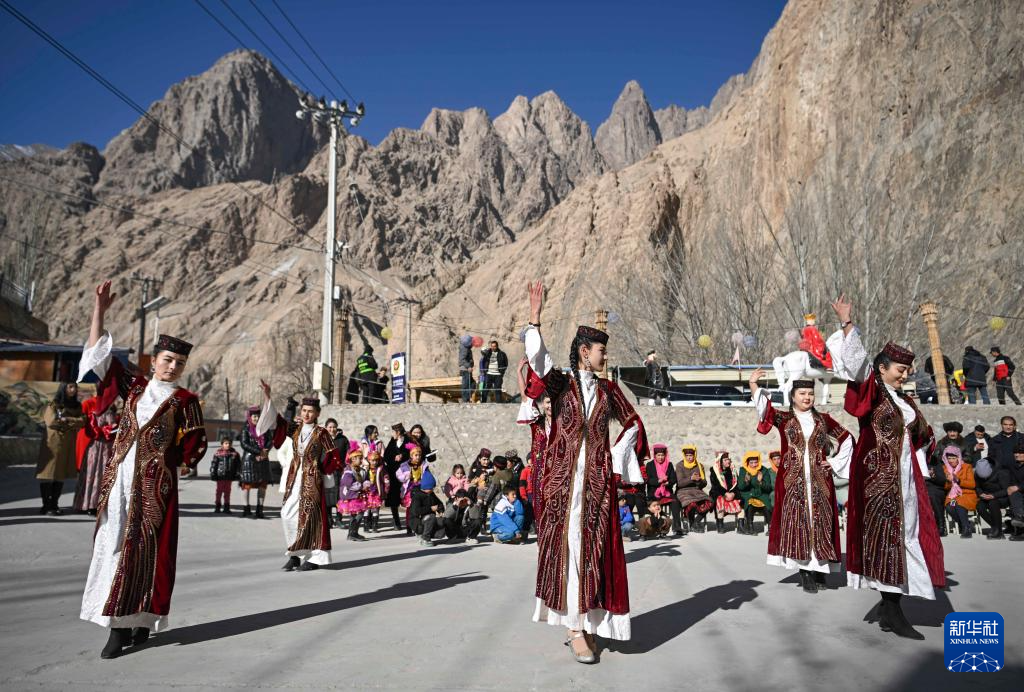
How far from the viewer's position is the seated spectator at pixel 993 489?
9.28 metres

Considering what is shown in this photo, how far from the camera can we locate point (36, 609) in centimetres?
477

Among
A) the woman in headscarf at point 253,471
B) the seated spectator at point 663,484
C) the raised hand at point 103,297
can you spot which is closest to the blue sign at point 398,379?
the woman in headscarf at point 253,471

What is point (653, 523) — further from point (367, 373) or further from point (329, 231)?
point (329, 231)

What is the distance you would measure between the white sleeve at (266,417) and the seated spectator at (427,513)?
3.83m

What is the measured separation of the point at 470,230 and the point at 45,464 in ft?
263

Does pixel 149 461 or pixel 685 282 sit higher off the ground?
pixel 685 282

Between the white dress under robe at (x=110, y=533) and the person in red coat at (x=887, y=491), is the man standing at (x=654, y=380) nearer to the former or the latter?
the person in red coat at (x=887, y=491)

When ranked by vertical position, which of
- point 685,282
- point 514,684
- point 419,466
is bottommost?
point 514,684

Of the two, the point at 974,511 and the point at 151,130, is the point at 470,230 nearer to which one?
the point at 151,130

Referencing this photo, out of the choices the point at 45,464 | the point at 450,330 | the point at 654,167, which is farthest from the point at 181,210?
the point at 45,464

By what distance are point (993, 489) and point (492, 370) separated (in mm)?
9197

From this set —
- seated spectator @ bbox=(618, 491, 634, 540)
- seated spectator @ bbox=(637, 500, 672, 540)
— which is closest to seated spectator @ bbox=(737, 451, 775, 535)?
seated spectator @ bbox=(637, 500, 672, 540)

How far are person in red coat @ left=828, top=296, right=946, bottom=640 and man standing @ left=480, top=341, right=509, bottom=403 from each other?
36.0ft

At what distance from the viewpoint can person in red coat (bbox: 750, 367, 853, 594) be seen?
5695 mm
